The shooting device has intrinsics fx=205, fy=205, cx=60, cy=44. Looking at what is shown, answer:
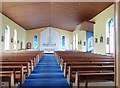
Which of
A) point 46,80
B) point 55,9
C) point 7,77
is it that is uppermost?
point 55,9

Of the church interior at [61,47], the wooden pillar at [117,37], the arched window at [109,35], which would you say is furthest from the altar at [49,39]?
the wooden pillar at [117,37]

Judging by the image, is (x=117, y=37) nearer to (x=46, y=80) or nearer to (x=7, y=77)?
(x=7, y=77)

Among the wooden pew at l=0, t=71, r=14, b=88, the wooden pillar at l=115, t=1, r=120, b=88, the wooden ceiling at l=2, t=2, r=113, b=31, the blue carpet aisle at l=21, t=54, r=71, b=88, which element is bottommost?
the blue carpet aisle at l=21, t=54, r=71, b=88

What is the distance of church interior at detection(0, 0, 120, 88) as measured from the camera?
3.64 m

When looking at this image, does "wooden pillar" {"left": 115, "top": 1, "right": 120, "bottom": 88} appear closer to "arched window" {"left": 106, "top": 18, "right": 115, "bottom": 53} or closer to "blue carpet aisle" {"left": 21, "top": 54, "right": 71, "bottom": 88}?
"blue carpet aisle" {"left": 21, "top": 54, "right": 71, "bottom": 88}

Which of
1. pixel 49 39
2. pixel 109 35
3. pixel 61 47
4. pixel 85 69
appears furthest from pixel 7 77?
pixel 61 47

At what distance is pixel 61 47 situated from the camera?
2569 cm

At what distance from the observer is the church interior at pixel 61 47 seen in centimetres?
364

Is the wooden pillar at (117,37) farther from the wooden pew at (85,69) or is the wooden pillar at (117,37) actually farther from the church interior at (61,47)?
the wooden pew at (85,69)

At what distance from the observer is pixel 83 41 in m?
18.0

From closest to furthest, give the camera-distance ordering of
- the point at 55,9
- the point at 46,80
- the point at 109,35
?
the point at 46,80
the point at 109,35
the point at 55,9

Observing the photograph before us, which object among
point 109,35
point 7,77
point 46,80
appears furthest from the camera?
point 109,35

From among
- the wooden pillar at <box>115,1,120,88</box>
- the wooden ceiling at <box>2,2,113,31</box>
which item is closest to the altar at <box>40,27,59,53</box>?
the wooden ceiling at <box>2,2,113,31</box>

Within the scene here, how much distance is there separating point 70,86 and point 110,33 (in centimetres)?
698
